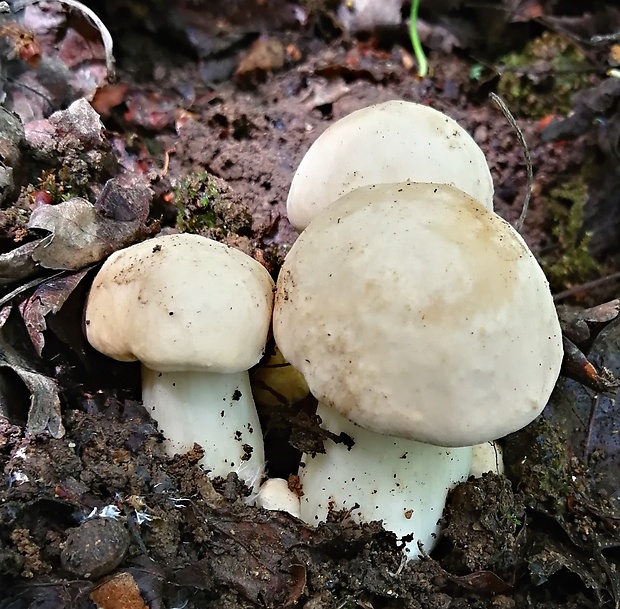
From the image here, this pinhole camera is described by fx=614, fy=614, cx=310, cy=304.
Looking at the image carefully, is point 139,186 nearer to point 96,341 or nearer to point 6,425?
point 96,341

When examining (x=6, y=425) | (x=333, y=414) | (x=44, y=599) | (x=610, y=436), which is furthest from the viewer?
(x=610, y=436)

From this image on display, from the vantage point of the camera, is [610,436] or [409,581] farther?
[610,436]

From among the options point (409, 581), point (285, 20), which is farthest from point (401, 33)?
point (409, 581)

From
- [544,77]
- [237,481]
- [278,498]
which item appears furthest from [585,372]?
[544,77]

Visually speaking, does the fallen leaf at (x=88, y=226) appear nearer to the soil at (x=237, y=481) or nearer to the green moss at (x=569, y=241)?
the soil at (x=237, y=481)

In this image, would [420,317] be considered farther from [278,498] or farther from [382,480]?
[278,498]

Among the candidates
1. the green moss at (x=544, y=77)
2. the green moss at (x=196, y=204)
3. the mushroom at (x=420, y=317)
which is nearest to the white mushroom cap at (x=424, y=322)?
the mushroom at (x=420, y=317)

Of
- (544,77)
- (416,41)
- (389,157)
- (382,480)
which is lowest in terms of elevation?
(382,480)
